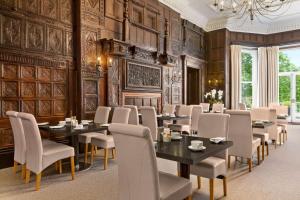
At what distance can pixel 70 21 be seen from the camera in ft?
16.3

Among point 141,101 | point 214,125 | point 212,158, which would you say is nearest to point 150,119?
point 141,101

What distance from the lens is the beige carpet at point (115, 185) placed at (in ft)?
9.12

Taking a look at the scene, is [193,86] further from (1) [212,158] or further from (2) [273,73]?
(1) [212,158]

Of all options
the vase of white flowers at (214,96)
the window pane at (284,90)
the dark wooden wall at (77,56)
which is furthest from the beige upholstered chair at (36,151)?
the window pane at (284,90)

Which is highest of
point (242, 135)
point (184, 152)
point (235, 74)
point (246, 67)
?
point (246, 67)

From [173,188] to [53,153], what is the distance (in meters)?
1.90

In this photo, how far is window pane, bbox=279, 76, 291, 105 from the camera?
32.7ft

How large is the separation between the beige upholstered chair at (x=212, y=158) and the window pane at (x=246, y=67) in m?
8.30

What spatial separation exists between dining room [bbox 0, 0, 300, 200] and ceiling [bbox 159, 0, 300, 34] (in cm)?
5

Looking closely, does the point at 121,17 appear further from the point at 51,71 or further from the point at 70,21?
the point at 51,71

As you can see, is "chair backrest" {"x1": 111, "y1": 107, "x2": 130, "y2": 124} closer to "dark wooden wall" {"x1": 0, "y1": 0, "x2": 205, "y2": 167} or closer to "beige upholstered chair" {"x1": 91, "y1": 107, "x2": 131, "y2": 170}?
"beige upholstered chair" {"x1": 91, "y1": 107, "x2": 131, "y2": 170}

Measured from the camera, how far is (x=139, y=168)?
1.72 m

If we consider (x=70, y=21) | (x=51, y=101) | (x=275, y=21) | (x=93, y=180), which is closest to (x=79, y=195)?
(x=93, y=180)

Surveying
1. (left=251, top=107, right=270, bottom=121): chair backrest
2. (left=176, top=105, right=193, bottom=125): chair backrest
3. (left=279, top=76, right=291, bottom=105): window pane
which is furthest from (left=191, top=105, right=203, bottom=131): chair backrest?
(left=279, top=76, right=291, bottom=105): window pane
